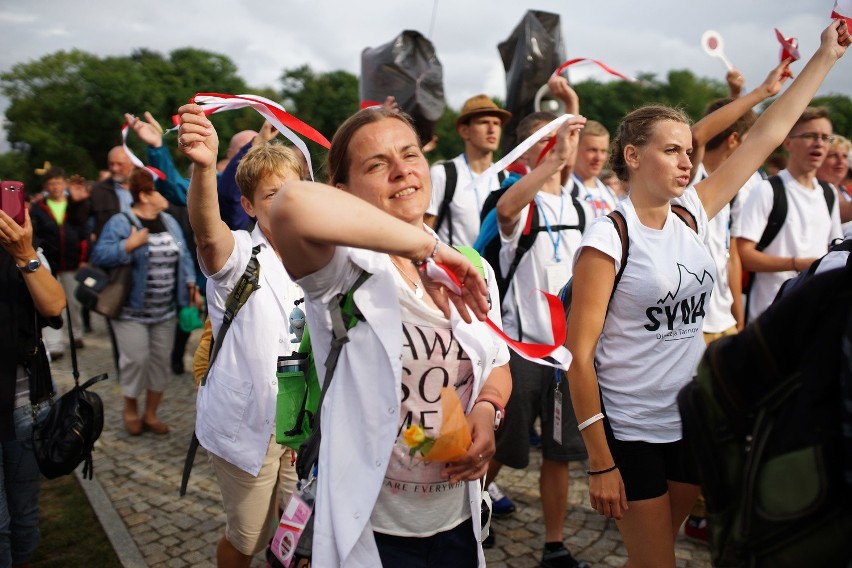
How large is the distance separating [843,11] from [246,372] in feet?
9.89

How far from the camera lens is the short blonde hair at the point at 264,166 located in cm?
307

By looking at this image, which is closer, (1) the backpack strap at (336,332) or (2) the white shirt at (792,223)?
(1) the backpack strap at (336,332)

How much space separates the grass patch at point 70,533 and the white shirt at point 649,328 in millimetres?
3139

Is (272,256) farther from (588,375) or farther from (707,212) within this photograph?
(707,212)

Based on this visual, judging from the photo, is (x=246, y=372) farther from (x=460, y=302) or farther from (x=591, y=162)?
(x=591, y=162)

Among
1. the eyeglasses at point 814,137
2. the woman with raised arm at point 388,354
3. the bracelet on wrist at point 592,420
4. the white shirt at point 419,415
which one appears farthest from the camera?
the eyeglasses at point 814,137

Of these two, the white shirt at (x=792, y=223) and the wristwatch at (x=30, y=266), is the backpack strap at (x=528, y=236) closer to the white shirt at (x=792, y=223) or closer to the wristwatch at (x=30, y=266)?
the white shirt at (x=792, y=223)

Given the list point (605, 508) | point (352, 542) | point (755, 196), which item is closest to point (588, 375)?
point (605, 508)

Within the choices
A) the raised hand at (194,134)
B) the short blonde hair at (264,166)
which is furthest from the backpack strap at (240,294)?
the raised hand at (194,134)

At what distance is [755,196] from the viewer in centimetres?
472

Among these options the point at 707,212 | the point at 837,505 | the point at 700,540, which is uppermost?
the point at 707,212

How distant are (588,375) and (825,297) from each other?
4.26 ft

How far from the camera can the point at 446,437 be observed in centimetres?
174

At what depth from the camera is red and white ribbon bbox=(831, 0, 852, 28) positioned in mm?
2732
